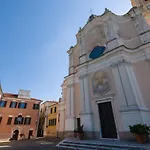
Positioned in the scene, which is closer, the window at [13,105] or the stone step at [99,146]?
the stone step at [99,146]

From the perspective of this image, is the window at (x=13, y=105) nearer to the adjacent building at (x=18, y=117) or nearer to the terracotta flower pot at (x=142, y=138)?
the adjacent building at (x=18, y=117)

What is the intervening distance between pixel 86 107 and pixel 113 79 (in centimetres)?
345

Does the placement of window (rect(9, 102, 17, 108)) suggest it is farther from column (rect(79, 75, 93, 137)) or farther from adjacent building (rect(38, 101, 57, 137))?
column (rect(79, 75, 93, 137))

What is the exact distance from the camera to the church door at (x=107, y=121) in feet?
28.5

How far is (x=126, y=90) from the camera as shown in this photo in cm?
838

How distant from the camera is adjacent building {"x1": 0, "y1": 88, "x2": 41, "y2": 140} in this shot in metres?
20.1

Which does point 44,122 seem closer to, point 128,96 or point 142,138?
point 128,96

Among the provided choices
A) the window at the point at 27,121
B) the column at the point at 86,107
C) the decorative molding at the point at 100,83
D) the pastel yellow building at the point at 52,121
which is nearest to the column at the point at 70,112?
the column at the point at 86,107

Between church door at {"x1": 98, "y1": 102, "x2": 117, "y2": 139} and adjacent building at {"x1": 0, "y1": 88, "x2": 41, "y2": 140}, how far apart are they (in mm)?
17692

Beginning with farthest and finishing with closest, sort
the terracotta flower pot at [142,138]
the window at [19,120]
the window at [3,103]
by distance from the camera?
the window at [19,120]
the window at [3,103]
the terracotta flower pot at [142,138]

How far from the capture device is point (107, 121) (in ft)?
30.1

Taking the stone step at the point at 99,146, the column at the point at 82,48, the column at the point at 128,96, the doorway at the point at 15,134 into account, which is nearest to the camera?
A: the stone step at the point at 99,146

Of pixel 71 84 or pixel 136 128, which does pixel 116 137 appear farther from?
pixel 71 84

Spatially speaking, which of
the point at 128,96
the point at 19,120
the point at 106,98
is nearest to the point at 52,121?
the point at 19,120
